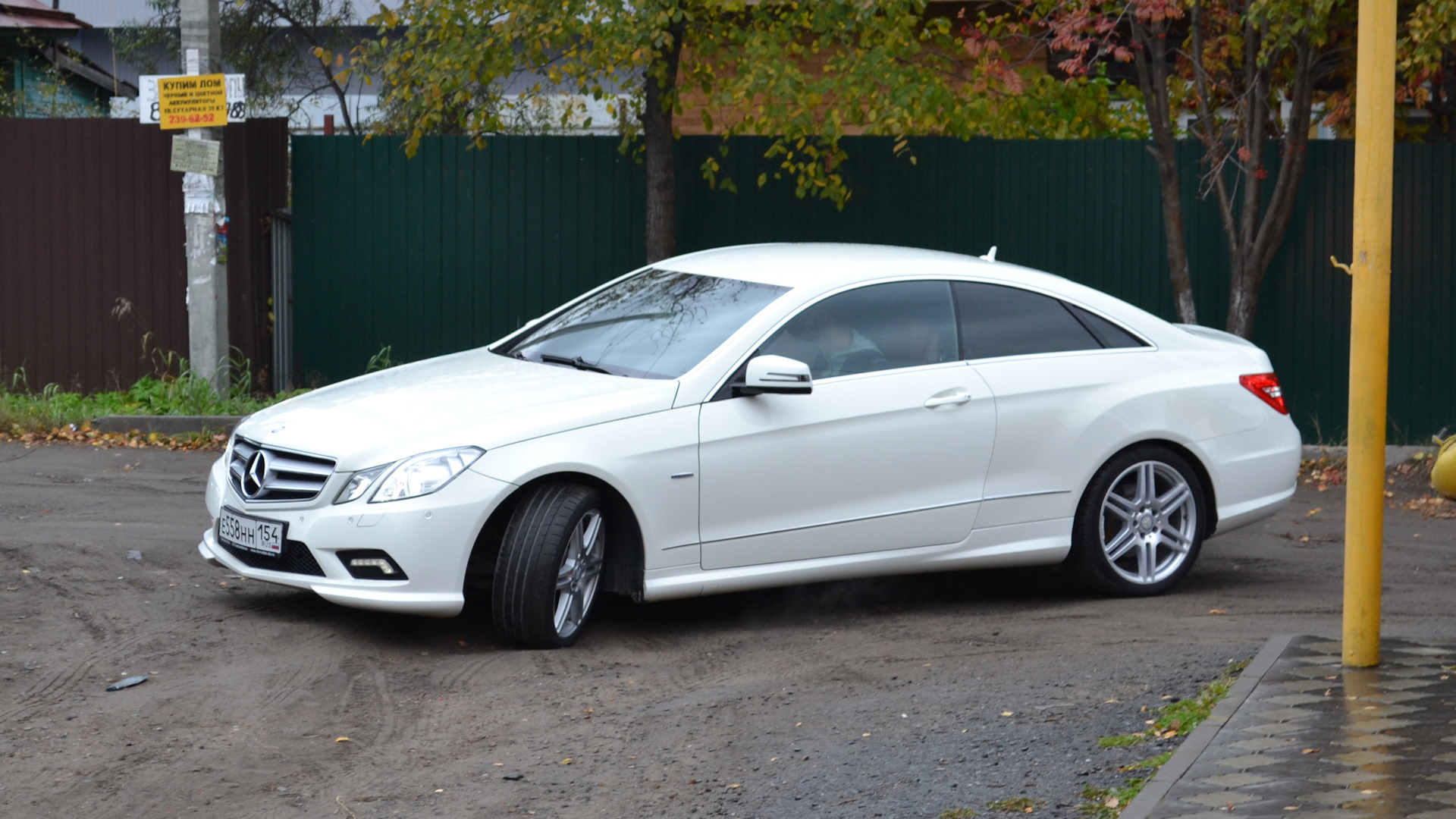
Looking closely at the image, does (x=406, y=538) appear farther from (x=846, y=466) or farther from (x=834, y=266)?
(x=834, y=266)

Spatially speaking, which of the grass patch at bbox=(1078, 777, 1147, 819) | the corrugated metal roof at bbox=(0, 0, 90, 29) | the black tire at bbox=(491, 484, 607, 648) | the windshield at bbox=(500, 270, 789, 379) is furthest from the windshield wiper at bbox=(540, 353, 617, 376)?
the corrugated metal roof at bbox=(0, 0, 90, 29)

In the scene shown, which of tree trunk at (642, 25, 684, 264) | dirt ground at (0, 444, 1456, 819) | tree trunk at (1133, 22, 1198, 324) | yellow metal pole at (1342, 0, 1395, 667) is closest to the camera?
dirt ground at (0, 444, 1456, 819)

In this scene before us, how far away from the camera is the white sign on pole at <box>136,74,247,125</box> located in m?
11.7

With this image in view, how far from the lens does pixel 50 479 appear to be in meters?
9.61

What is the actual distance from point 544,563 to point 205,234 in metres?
7.05

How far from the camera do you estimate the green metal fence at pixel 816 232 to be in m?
12.6

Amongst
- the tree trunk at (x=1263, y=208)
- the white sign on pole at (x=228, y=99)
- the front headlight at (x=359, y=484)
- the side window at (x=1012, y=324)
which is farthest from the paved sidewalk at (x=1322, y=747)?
the white sign on pole at (x=228, y=99)

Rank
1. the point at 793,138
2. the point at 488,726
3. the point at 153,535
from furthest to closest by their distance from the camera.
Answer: the point at 793,138 < the point at 153,535 < the point at 488,726

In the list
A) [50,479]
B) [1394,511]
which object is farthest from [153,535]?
[1394,511]

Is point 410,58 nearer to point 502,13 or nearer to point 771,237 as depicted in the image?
point 502,13

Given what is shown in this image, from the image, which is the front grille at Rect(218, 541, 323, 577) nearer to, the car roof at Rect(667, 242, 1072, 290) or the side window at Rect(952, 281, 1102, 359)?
the car roof at Rect(667, 242, 1072, 290)

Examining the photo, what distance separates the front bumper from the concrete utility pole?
6.47 metres

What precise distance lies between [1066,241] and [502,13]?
15.7 feet

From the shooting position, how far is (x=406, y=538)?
5.77m
